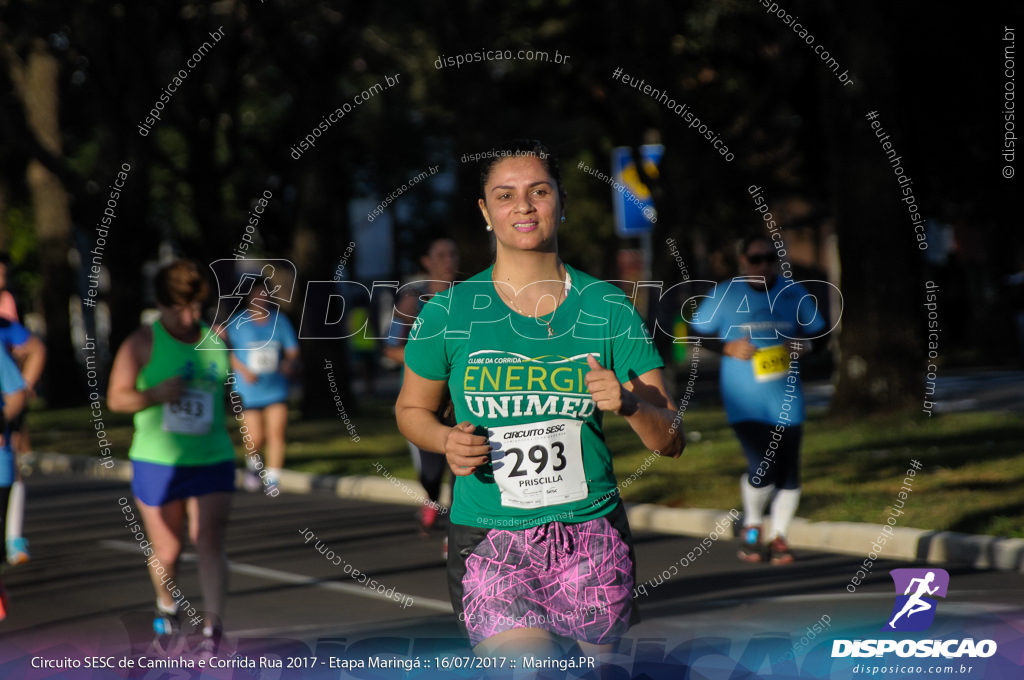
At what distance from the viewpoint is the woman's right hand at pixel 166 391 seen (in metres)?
6.68

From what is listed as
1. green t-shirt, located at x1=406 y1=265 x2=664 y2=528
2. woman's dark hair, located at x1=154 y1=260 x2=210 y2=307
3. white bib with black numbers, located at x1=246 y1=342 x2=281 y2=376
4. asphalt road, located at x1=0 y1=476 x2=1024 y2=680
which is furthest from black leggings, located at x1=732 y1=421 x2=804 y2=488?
white bib with black numbers, located at x1=246 y1=342 x2=281 y2=376

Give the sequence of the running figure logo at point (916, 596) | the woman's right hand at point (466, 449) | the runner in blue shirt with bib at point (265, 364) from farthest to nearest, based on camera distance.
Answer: the runner in blue shirt with bib at point (265, 364)
the running figure logo at point (916, 596)
the woman's right hand at point (466, 449)

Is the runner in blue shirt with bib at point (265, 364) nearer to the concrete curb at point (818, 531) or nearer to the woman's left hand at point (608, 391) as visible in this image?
the concrete curb at point (818, 531)

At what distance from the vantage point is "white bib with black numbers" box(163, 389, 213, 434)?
265 inches

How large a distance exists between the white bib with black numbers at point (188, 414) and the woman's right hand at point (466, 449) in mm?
3149

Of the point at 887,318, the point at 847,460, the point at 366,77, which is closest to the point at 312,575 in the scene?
the point at 847,460

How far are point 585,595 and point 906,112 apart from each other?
22033 mm

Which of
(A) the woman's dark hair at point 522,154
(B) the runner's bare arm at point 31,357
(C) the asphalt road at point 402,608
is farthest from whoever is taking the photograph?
(B) the runner's bare arm at point 31,357

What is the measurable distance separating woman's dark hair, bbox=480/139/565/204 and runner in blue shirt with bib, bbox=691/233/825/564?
15.9 ft

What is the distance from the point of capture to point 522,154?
4.05 metres

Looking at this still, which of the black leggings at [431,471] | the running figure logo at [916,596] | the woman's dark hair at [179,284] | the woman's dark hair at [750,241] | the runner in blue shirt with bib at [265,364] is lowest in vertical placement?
the running figure logo at [916,596]

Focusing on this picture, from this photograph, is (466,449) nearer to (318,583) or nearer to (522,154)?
(522,154)

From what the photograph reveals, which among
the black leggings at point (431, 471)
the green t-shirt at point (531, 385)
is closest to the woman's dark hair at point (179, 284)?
the black leggings at point (431, 471)

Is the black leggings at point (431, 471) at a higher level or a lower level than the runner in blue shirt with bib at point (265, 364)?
lower
